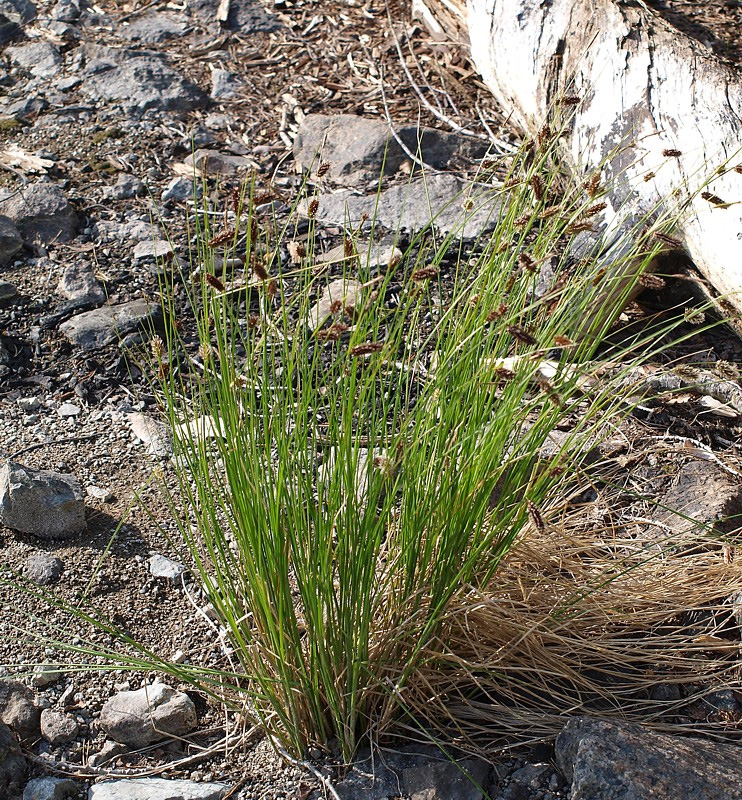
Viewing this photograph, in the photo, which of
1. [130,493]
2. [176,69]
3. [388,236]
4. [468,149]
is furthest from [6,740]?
[176,69]

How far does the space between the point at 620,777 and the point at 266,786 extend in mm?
711

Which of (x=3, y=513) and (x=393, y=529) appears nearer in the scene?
(x=393, y=529)

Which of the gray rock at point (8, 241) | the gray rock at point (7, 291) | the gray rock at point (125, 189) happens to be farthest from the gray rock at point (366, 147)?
the gray rock at point (7, 291)

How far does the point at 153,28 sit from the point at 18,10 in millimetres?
803

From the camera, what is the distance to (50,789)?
1.70 meters

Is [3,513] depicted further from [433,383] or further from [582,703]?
[582,703]

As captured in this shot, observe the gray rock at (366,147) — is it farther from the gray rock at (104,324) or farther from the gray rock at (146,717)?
the gray rock at (146,717)

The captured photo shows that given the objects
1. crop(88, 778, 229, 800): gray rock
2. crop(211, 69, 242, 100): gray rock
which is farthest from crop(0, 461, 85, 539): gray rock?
crop(211, 69, 242, 100): gray rock

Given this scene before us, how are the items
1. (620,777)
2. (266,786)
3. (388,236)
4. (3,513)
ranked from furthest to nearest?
(388,236), (3,513), (266,786), (620,777)

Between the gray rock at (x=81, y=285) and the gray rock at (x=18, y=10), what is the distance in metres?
2.37

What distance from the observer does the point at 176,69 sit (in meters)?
4.55

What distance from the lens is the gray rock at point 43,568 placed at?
215 centimetres

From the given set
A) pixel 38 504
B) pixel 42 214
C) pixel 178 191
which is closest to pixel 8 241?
pixel 42 214

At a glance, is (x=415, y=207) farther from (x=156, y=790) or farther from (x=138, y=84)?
(x=156, y=790)
